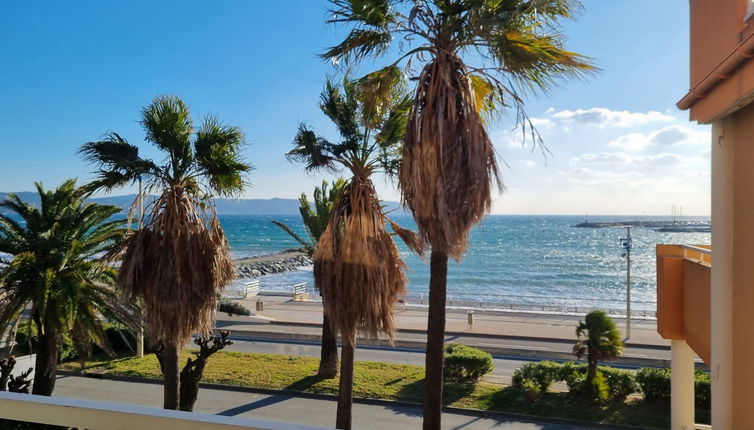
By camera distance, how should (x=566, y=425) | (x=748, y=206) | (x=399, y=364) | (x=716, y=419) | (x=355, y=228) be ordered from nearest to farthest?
(x=748, y=206) < (x=716, y=419) < (x=355, y=228) < (x=566, y=425) < (x=399, y=364)

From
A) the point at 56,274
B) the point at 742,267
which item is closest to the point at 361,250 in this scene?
the point at 742,267

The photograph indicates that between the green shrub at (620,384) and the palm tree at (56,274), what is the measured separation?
11.8 meters

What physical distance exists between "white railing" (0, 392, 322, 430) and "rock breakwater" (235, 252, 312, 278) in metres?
58.0

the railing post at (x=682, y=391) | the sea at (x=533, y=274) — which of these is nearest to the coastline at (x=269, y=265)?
the sea at (x=533, y=274)

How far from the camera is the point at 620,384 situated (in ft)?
44.6

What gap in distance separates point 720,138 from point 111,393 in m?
15.6

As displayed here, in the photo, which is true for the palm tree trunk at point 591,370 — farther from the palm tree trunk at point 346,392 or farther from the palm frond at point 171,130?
the palm frond at point 171,130

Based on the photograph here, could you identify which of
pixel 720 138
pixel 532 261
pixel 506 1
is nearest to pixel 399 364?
pixel 506 1

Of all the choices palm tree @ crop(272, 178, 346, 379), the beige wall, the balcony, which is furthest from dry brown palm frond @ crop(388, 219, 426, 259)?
palm tree @ crop(272, 178, 346, 379)

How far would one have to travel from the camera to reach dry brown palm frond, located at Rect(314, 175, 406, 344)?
27.8 feet

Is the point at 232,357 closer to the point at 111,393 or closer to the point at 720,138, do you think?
the point at 111,393

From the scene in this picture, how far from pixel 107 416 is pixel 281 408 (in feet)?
41.8

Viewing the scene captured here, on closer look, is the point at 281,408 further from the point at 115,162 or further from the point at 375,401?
the point at 115,162

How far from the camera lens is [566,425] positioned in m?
12.2
